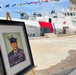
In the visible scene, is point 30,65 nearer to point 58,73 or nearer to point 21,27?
point 21,27

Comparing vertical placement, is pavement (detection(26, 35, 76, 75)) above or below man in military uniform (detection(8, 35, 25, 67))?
below

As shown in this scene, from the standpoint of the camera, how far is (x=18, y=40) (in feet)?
8.09

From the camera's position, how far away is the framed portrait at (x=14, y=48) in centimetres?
221

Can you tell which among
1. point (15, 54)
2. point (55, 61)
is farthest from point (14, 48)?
point (55, 61)

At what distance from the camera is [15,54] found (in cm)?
237

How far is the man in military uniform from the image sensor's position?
2.29 meters

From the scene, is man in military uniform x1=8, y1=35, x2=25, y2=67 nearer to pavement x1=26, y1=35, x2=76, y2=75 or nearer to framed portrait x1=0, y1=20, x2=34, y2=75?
framed portrait x1=0, y1=20, x2=34, y2=75

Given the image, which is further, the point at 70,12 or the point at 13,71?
the point at 70,12

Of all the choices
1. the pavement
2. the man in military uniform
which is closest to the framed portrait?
the man in military uniform

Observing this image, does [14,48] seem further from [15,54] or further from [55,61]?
[55,61]

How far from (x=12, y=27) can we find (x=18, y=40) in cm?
14

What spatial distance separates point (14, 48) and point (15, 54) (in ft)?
0.18

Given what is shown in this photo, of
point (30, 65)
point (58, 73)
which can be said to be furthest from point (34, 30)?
point (30, 65)

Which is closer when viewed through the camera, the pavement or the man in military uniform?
the man in military uniform
